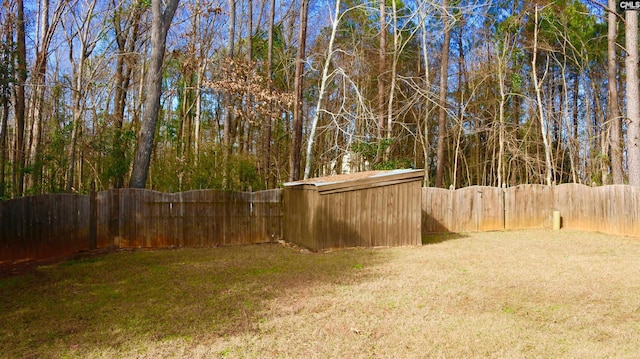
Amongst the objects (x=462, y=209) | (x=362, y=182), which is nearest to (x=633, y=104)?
(x=462, y=209)

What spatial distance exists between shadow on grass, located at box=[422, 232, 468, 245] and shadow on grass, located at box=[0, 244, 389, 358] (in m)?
2.84

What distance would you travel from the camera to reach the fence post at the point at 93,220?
866 centimetres

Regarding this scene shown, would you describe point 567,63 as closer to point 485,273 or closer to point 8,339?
point 485,273

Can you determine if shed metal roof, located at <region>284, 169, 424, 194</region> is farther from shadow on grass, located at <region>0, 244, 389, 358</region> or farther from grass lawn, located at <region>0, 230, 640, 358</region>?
grass lawn, located at <region>0, 230, 640, 358</region>

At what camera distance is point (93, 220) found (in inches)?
343

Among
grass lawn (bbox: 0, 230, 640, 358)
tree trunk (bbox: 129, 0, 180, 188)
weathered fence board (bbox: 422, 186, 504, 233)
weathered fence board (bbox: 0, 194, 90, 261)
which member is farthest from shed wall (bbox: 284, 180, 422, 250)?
weathered fence board (bbox: 0, 194, 90, 261)

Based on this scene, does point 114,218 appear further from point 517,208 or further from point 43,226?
point 517,208

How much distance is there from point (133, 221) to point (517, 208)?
10978 millimetres

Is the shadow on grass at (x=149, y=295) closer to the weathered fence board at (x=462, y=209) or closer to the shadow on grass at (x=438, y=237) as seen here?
the shadow on grass at (x=438, y=237)

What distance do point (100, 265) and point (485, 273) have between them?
616 cm

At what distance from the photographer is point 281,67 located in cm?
2022

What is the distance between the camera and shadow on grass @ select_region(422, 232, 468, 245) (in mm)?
10930

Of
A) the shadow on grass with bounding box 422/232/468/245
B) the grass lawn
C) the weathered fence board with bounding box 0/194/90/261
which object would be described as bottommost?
the grass lawn

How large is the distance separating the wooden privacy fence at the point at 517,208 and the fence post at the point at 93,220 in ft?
28.2
